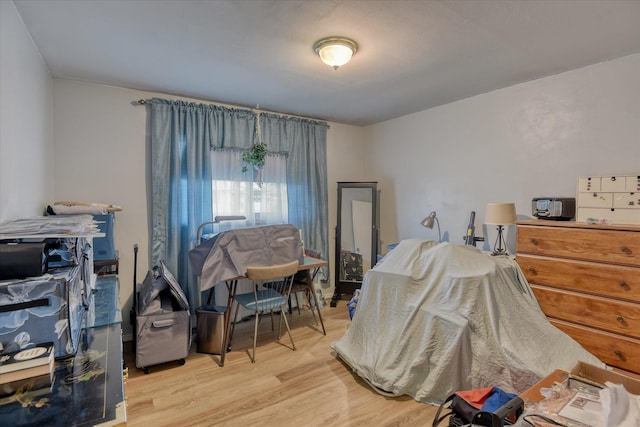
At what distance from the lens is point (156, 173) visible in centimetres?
306

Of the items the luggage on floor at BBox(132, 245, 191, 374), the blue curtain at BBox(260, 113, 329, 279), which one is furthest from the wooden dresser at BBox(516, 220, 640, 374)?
the luggage on floor at BBox(132, 245, 191, 374)

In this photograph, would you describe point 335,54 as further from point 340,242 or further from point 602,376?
point 340,242

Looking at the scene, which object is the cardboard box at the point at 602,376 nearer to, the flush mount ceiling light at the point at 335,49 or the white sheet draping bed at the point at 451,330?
the white sheet draping bed at the point at 451,330

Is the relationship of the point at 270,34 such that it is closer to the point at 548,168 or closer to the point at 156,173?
the point at 156,173

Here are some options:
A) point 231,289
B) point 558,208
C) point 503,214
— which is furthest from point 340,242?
point 558,208

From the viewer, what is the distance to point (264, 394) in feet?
7.42

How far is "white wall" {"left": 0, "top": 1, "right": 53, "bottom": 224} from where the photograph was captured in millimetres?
1555

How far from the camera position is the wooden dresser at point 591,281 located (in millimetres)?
2074

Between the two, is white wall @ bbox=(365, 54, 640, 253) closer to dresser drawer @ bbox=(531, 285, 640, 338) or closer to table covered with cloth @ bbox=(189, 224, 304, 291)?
dresser drawer @ bbox=(531, 285, 640, 338)

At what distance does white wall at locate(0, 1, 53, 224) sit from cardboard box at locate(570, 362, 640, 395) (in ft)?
9.23

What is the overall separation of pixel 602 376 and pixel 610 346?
0.95 metres

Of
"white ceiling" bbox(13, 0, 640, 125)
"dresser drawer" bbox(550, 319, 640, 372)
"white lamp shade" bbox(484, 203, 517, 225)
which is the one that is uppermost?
"white ceiling" bbox(13, 0, 640, 125)

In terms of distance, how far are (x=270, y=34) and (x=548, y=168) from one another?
256 cm

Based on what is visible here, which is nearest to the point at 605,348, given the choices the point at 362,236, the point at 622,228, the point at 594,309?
the point at 594,309
